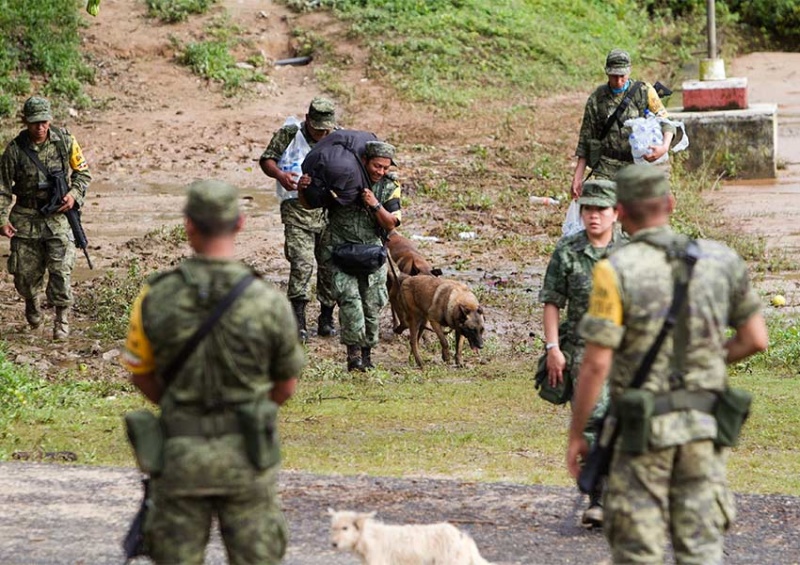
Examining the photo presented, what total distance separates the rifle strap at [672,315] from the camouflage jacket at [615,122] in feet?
21.8

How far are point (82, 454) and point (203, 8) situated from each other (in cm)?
1838

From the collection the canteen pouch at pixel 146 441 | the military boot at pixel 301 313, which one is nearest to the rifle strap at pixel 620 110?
the military boot at pixel 301 313

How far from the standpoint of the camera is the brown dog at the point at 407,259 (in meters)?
12.5

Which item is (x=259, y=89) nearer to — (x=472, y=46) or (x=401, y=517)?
(x=472, y=46)

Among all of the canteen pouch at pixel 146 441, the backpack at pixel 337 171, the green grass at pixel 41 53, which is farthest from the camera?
the green grass at pixel 41 53

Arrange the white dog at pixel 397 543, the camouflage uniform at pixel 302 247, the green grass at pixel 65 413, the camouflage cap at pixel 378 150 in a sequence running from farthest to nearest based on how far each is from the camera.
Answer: the camouflage uniform at pixel 302 247, the camouflage cap at pixel 378 150, the green grass at pixel 65 413, the white dog at pixel 397 543

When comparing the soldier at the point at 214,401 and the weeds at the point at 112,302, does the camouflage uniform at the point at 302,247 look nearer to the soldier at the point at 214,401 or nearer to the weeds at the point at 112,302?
the weeds at the point at 112,302

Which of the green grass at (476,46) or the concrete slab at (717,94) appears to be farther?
the green grass at (476,46)

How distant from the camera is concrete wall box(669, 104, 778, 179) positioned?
20.0 meters

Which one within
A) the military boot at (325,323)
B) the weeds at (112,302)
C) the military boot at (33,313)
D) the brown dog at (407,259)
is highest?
the brown dog at (407,259)

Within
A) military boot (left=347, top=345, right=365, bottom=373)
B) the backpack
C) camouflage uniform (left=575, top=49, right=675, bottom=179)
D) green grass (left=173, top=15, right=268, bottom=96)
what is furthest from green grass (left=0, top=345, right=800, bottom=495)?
green grass (left=173, top=15, right=268, bottom=96)

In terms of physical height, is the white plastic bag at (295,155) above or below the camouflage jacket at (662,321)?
below

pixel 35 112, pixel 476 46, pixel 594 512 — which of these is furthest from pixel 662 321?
pixel 476 46

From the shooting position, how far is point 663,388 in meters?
4.79
